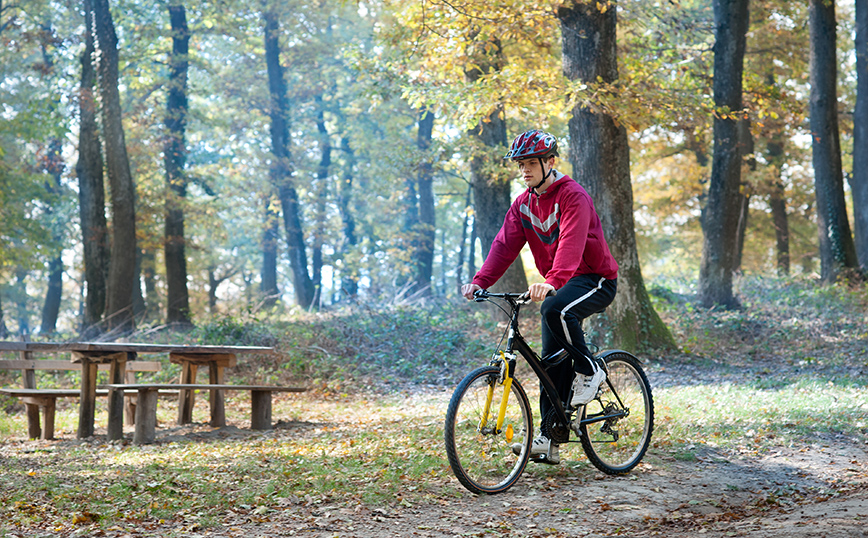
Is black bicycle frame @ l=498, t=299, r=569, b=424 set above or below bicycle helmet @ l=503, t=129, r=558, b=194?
below

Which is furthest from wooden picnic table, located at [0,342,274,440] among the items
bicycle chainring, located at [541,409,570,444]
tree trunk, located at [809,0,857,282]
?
tree trunk, located at [809,0,857,282]

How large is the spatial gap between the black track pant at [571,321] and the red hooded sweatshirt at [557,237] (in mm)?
111

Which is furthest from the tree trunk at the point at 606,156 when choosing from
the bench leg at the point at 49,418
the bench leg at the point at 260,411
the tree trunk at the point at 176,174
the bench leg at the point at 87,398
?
the tree trunk at the point at 176,174

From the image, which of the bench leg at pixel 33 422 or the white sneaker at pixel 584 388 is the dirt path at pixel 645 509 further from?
the bench leg at pixel 33 422

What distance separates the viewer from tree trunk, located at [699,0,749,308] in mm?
14656

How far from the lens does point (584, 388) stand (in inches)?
195

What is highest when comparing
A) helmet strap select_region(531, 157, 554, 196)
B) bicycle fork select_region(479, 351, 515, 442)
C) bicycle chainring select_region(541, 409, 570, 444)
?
helmet strap select_region(531, 157, 554, 196)

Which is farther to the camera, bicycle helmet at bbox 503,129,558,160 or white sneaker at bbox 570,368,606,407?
white sneaker at bbox 570,368,606,407

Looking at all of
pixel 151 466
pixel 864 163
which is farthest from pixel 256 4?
pixel 151 466

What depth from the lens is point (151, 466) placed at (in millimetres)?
5730

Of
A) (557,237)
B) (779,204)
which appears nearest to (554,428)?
(557,237)

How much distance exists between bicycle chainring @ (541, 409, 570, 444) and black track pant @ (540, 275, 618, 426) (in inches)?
2.4

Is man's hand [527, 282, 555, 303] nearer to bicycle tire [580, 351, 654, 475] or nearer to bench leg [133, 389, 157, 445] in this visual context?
bicycle tire [580, 351, 654, 475]

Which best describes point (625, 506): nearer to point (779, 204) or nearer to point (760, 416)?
point (760, 416)
